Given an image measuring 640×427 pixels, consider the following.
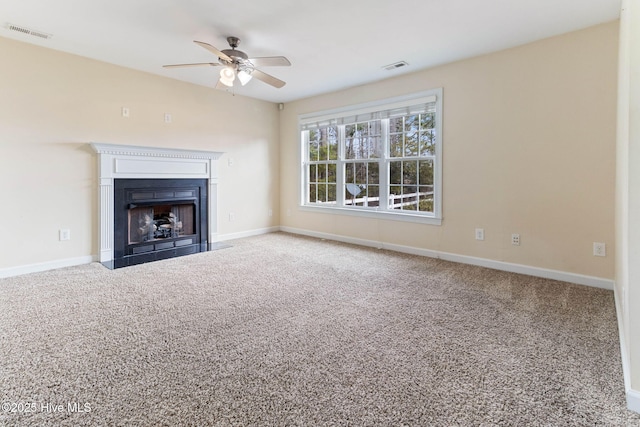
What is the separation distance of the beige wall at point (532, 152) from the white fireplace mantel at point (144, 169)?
3.17 m

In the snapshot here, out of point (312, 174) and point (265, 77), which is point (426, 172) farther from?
point (265, 77)

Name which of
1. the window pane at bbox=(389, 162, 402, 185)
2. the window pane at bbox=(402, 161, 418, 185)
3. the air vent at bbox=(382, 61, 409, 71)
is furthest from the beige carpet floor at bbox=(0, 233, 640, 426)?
the air vent at bbox=(382, 61, 409, 71)

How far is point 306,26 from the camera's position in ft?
10.3

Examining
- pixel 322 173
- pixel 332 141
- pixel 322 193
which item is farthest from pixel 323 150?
pixel 322 193

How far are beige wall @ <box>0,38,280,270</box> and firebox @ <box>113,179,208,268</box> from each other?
1.04ft

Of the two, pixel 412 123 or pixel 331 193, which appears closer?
pixel 412 123

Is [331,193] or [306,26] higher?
[306,26]

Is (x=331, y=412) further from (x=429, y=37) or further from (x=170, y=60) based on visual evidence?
(x=170, y=60)

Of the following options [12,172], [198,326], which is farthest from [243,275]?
[12,172]

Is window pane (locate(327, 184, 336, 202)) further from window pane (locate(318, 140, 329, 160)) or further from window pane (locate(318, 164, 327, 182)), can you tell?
window pane (locate(318, 140, 329, 160))

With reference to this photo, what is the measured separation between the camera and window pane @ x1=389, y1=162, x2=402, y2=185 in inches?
188

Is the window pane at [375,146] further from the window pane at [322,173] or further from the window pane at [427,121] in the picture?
the window pane at [322,173]

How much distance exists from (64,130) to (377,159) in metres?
4.12

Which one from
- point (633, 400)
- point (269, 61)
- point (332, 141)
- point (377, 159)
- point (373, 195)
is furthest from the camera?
point (332, 141)
